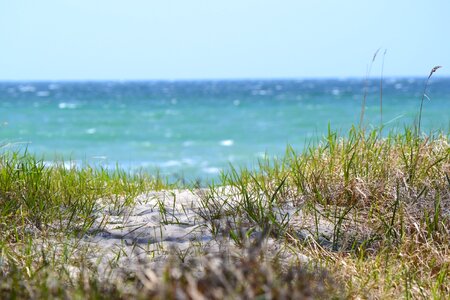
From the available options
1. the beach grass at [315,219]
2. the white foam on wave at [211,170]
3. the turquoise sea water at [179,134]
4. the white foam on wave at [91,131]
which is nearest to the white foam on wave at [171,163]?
the turquoise sea water at [179,134]

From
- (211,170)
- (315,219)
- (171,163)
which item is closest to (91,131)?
(171,163)

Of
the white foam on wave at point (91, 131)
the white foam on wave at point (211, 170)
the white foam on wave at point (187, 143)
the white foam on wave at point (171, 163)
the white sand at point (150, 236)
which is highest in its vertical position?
the white sand at point (150, 236)

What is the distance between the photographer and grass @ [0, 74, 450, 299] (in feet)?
9.49

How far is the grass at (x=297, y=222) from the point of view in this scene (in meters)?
2.89

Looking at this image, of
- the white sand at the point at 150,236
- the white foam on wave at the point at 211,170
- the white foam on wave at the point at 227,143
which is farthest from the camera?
the white foam on wave at the point at 227,143

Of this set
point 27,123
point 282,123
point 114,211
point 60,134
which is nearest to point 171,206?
point 114,211

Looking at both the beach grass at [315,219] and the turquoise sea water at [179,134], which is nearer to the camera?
the beach grass at [315,219]

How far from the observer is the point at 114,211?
12.6ft

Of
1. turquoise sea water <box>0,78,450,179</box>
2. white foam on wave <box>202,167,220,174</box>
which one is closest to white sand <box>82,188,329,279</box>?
turquoise sea water <box>0,78,450,179</box>

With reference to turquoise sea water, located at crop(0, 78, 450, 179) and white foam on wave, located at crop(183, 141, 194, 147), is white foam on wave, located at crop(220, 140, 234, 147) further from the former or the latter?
white foam on wave, located at crop(183, 141, 194, 147)

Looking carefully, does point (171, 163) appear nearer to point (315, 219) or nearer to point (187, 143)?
point (187, 143)

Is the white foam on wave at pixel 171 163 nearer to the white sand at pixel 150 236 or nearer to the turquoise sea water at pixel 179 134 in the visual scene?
the turquoise sea water at pixel 179 134

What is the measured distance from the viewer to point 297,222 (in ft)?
11.5

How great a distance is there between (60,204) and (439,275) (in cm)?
207
